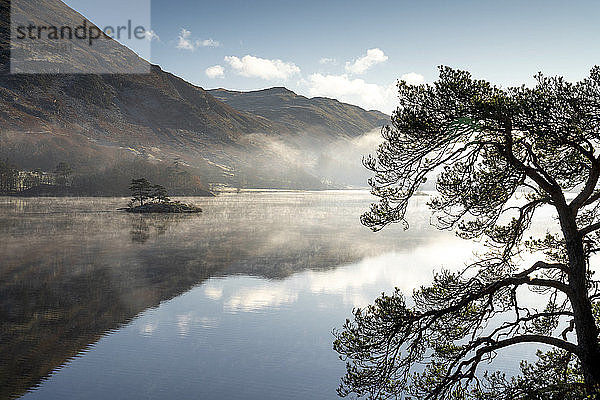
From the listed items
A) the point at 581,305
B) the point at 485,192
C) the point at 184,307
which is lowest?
the point at 184,307

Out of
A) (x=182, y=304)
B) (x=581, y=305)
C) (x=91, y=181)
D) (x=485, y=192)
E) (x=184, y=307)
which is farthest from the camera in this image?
(x=91, y=181)

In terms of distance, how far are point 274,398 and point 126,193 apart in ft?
484

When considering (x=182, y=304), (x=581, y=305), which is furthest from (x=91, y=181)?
(x=581, y=305)

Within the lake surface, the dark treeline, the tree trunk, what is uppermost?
the dark treeline

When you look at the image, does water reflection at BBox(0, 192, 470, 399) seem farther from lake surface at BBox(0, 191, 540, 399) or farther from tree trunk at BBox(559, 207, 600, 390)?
tree trunk at BBox(559, 207, 600, 390)

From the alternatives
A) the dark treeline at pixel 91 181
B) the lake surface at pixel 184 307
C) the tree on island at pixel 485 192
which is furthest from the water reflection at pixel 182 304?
the dark treeline at pixel 91 181

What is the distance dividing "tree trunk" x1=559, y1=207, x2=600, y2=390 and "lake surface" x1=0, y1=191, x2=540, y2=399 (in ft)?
26.3

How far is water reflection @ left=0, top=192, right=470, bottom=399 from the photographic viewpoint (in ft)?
52.5

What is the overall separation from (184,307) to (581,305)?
64.4 ft

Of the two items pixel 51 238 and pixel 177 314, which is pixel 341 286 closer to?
pixel 177 314

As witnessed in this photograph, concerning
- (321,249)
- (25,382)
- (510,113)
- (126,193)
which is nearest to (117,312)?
(25,382)

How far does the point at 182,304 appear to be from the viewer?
25438mm

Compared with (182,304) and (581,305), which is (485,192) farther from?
(182,304)

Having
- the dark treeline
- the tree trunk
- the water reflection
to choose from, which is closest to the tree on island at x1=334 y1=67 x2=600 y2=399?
the tree trunk
